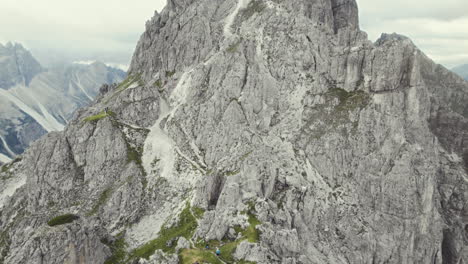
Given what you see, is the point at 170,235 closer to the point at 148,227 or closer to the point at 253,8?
the point at 148,227

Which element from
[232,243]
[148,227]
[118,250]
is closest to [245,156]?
[232,243]

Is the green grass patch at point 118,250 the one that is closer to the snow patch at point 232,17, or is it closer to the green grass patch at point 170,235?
the green grass patch at point 170,235

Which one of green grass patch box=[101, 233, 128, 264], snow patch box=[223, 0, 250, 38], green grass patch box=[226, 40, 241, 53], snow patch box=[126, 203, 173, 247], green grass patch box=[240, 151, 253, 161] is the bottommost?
green grass patch box=[101, 233, 128, 264]

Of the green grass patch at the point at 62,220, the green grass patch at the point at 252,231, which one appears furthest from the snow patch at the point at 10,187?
the green grass patch at the point at 252,231

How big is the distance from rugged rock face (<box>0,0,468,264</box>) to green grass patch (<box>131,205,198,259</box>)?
41 centimetres

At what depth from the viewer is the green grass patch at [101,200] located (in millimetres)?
94375

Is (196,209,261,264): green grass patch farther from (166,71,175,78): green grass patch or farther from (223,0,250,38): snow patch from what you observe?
(223,0,250,38): snow patch

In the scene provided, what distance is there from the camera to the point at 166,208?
305ft

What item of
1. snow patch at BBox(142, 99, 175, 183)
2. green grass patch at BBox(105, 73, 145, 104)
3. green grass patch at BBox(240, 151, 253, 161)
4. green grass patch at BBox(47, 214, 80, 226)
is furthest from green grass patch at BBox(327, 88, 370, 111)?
green grass patch at BBox(47, 214, 80, 226)

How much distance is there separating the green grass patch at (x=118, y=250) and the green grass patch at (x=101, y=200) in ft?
41.3

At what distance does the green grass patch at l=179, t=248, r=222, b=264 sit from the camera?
2363 inches

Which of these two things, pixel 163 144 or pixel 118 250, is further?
pixel 163 144

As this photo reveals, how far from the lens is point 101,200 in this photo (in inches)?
3836

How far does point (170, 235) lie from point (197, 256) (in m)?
21.3
